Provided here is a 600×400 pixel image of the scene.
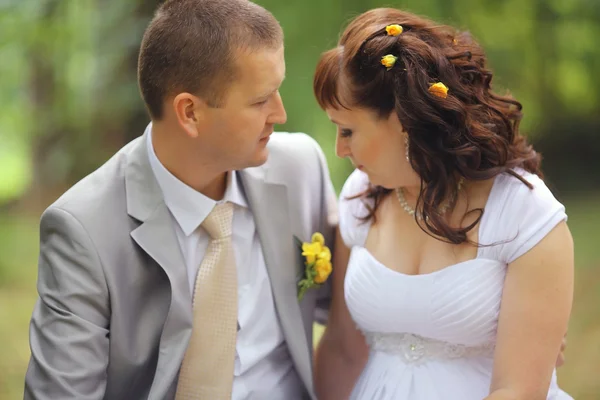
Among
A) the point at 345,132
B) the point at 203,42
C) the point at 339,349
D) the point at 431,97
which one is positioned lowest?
the point at 339,349

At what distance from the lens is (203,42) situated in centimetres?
216

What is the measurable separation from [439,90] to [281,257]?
2.31 feet

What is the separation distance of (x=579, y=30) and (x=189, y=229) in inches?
202

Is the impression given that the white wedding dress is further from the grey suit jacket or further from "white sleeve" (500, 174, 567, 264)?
the grey suit jacket

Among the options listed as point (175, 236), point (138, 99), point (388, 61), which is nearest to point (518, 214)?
point (388, 61)

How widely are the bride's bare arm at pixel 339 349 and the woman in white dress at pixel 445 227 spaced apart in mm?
114

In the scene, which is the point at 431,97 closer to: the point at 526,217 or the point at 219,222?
the point at 526,217

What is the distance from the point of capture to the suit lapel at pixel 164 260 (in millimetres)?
2146

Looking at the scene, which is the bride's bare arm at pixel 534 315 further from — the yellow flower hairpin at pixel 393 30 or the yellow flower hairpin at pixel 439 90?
the yellow flower hairpin at pixel 393 30

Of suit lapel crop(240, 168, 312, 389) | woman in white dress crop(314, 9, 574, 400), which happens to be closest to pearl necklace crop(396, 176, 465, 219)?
woman in white dress crop(314, 9, 574, 400)

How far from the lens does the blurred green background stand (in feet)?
15.5

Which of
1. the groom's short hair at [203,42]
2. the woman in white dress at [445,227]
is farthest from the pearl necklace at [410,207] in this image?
the groom's short hair at [203,42]

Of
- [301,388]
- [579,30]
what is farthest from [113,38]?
[579,30]

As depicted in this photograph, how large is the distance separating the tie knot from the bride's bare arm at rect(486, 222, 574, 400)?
83 centimetres
